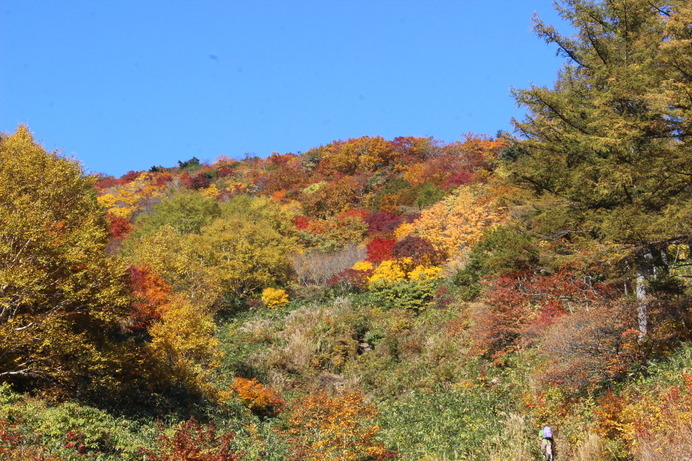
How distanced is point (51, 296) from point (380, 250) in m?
22.8

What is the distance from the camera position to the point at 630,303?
579 inches

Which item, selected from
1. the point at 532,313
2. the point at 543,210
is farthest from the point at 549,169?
the point at 532,313

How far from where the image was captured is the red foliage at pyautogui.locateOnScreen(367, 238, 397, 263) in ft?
115

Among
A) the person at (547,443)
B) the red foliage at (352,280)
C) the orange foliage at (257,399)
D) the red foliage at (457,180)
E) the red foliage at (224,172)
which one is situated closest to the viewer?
the person at (547,443)

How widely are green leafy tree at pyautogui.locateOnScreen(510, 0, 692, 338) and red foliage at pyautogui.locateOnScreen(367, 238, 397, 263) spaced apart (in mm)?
15445

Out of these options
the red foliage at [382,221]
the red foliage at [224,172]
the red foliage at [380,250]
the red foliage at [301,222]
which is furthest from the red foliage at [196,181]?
the red foliage at [380,250]

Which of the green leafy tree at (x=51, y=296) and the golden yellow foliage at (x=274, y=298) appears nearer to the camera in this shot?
Result: the green leafy tree at (x=51, y=296)

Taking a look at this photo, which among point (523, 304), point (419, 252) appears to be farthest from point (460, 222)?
point (523, 304)

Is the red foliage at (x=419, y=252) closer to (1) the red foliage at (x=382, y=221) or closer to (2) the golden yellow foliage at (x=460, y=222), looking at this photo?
(2) the golden yellow foliage at (x=460, y=222)

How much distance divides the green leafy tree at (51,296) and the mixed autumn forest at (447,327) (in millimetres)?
67

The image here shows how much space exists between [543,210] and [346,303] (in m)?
12.7

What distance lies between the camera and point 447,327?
23750 millimetres

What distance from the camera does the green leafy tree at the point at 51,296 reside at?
13.8 m

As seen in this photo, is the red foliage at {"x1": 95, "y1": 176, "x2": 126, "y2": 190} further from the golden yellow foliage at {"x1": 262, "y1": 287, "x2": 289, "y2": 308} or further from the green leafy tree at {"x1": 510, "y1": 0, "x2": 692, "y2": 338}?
the green leafy tree at {"x1": 510, "y1": 0, "x2": 692, "y2": 338}
